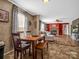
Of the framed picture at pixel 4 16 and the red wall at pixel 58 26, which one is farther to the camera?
the red wall at pixel 58 26

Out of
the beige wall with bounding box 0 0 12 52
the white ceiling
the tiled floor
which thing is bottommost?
the tiled floor

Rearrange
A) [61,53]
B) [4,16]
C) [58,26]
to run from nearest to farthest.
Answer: [4,16]
[61,53]
[58,26]

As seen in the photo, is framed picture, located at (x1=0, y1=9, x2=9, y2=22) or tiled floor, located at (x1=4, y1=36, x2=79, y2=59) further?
tiled floor, located at (x1=4, y1=36, x2=79, y2=59)

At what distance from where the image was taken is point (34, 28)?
7273mm

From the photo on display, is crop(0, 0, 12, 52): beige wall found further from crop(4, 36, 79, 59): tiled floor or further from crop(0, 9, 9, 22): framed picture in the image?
crop(4, 36, 79, 59): tiled floor

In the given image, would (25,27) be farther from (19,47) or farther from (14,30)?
(19,47)

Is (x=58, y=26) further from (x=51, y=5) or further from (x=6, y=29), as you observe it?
(x=6, y=29)

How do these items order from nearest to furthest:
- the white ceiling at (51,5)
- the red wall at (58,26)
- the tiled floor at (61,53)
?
the tiled floor at (61,53)
the white ceiling at (51,5)
the red wall at (58,26)

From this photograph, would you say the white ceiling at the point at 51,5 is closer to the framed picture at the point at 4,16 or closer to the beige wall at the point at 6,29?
the beige wall at the point at 6,29

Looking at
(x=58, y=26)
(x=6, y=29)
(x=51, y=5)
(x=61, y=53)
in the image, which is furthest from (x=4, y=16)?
(x=58, y=26)

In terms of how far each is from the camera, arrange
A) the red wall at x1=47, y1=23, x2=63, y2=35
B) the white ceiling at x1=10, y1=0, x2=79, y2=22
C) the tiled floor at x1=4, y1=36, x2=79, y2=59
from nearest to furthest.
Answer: the tiled floor at x1=4, y1=36, x2=79, y2=59 → the white ceiling at x1=10, y1=0, x2=79, y2=22 → the red wall at x1=47, y1=23, x2=63, y2=35

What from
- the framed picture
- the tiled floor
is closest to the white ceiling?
the framed picture

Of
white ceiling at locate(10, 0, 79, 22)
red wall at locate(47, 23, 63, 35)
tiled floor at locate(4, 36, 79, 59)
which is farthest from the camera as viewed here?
red wall at locate(47, 23, 63, 35)

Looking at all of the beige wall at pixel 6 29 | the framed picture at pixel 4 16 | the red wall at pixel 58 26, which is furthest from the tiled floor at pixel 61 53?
the red wall at pixel 58 26
